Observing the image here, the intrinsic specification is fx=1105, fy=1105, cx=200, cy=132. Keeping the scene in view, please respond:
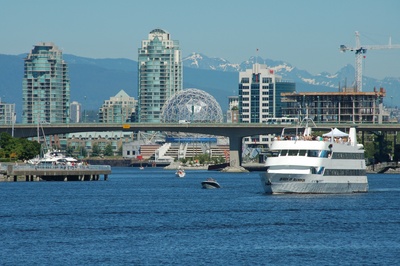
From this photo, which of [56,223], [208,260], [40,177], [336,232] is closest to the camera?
[208,260]

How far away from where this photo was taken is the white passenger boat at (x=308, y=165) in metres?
115

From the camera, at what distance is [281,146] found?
115875 mm

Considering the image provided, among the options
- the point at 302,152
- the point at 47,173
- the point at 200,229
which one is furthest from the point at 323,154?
the point at 47,173

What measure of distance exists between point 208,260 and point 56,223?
84.9ft

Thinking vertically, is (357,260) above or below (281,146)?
below

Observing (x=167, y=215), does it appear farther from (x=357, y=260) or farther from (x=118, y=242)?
(x=357, y=260)

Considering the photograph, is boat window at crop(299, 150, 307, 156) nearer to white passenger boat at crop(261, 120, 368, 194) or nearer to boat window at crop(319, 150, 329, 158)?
white passenger boat at crop(261, 120, 368, 194)

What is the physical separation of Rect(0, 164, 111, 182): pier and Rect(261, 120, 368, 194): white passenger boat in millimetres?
57622

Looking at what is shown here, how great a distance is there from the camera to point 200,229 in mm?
83500

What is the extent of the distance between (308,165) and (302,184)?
2.29m

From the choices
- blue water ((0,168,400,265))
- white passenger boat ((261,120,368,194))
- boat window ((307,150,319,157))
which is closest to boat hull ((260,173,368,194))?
white passenger boat ((261,120,368,194))

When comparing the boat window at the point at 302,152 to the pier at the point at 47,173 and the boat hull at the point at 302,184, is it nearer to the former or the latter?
the boat hull at the point at 302,184

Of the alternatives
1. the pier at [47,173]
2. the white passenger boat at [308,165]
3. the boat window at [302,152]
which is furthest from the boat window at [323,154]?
the pier at [47,173]

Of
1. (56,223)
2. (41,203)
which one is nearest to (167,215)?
(56,223)
